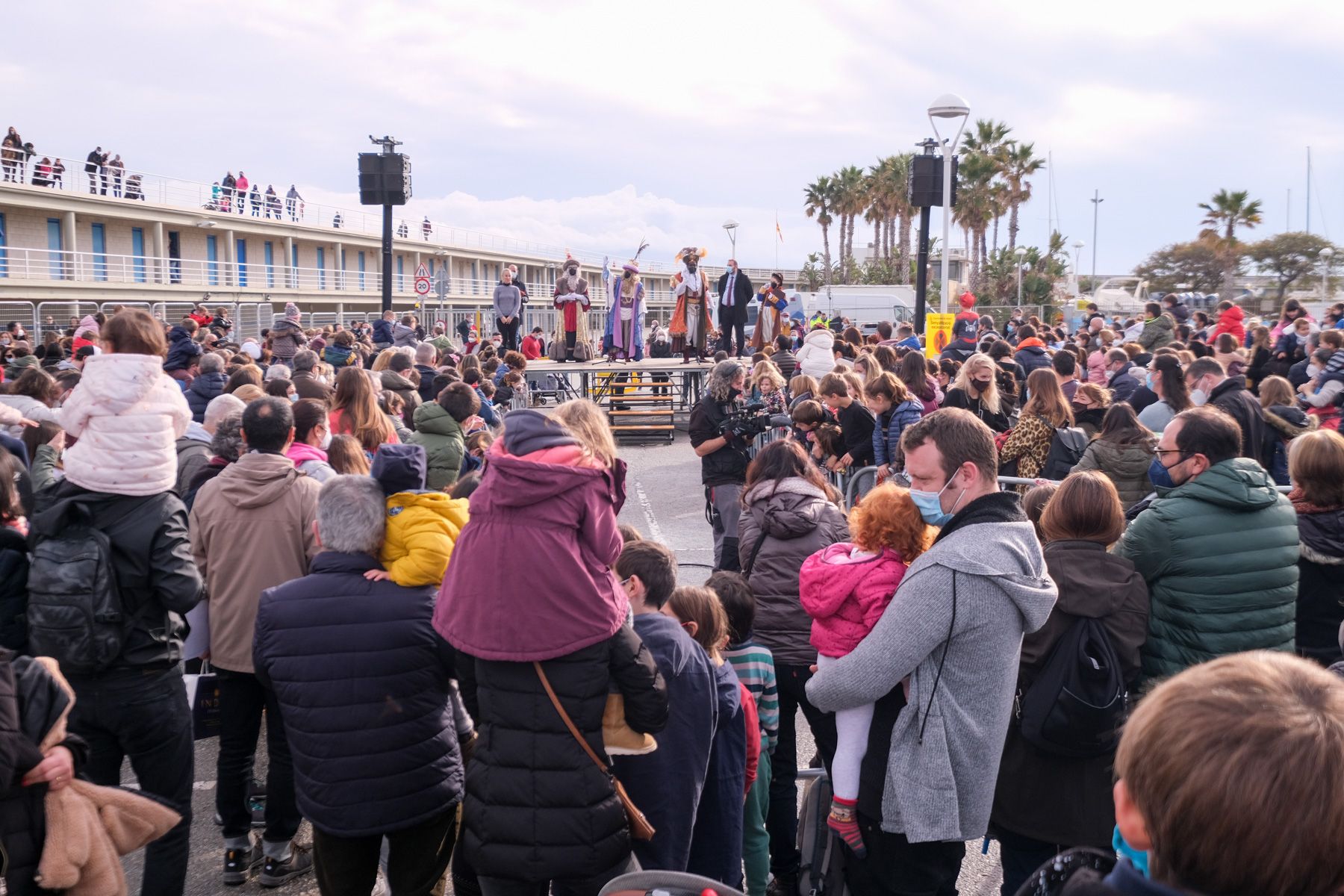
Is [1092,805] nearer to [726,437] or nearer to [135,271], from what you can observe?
[726,437]

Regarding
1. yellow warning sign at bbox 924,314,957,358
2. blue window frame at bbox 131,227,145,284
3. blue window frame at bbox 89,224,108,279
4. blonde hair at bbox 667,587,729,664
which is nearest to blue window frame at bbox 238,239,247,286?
blue window frame at bbox 131,227,145,284

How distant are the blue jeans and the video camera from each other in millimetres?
4616

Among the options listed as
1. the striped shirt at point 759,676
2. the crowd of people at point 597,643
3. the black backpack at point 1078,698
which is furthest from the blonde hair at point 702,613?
the black backpack at point 1078,698

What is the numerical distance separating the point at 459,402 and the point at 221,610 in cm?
239

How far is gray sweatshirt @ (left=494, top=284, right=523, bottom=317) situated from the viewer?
18.9 metres

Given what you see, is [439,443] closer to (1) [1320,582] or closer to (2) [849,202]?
(1) [1320,582]

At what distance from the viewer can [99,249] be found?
38531mm

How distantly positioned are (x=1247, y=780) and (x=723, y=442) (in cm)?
649

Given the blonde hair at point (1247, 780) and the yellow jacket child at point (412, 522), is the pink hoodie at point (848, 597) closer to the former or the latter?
the yellow jacket child at point (412, 522)

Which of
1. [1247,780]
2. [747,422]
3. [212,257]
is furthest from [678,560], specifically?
[212,257]

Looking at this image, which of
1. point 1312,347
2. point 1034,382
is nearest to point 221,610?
point 1034,382

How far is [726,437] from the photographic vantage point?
7703mm

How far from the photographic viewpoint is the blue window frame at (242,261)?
4515cm

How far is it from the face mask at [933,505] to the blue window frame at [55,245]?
3920 cm
